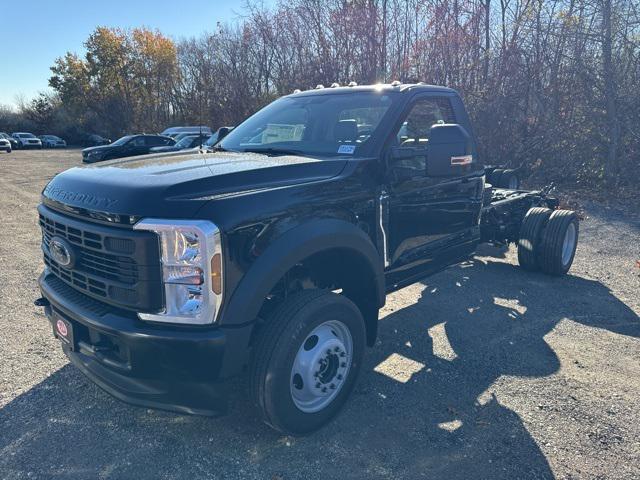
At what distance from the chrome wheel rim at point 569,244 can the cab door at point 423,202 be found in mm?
2215

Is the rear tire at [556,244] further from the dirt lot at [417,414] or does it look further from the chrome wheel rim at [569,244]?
the dirt lot at [417,414]

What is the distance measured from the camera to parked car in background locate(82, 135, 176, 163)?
21.8 metres

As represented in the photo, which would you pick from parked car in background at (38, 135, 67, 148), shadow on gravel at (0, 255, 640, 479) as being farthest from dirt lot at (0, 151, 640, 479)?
parked car in background at (38, 135, 67, 148)

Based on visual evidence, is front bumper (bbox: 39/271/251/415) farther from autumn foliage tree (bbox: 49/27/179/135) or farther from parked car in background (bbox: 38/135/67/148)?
parked car in background (bbox: 38/135/67/148)

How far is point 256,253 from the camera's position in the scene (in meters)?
2.52

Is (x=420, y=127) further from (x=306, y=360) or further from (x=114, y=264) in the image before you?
(x=114, y=264)

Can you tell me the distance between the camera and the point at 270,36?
75.1ft

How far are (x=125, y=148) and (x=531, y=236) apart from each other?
2019 cm

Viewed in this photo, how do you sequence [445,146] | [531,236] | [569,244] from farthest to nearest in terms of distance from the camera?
[569,244], [531,236], [445,146]

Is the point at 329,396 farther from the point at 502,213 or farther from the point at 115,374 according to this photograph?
the point at 502,213

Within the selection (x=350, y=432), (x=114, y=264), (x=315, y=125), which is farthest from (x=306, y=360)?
(x=315, y=125)

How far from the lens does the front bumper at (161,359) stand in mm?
2377

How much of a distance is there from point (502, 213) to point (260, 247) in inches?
173

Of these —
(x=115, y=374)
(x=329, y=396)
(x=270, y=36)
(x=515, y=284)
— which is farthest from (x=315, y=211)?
(x=270, y=36)
